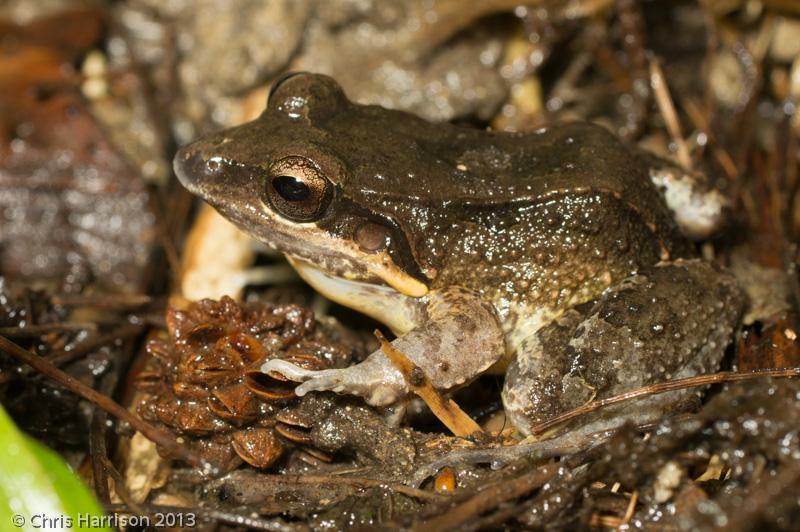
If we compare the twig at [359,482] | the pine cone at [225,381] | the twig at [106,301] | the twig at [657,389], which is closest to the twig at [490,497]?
the twig at [359,482]

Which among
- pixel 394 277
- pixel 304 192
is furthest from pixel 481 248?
pixel 304 192

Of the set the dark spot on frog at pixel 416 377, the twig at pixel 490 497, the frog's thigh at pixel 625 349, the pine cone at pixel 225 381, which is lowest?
the twig at pixel 490 497

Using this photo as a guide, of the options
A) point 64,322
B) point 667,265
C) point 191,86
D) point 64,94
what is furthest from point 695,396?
point 64,94

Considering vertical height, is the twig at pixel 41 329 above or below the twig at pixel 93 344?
above

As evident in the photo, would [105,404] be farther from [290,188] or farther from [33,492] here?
[290,188]

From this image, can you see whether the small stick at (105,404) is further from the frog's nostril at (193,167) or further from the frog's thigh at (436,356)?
the frog's nostril at (193,167)

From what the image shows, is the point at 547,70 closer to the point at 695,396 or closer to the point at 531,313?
the point at 531,313

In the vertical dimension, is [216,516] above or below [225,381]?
below
